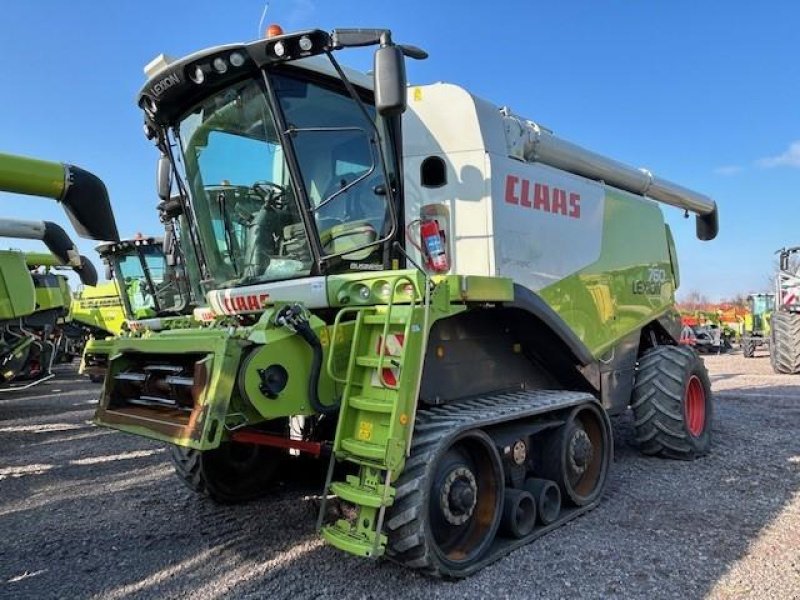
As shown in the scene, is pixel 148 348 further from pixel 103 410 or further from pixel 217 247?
pixel 217 247

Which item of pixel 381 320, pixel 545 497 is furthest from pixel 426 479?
pixel 545 497

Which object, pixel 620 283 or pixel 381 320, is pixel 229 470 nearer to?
pixel 381 320

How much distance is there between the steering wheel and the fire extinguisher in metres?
0.89

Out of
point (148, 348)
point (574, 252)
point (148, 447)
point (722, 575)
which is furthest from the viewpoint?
point (148, 447)

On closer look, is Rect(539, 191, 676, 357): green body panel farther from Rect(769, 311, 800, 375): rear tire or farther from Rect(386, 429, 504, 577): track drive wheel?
Rect(769, 311, 800, 375): rear tire

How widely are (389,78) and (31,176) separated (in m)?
1.83

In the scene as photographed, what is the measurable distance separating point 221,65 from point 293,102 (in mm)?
449

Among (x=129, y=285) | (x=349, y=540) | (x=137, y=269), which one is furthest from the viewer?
(x=129, y=285)

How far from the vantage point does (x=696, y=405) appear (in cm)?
615

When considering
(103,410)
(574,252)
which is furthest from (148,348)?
(574,252)

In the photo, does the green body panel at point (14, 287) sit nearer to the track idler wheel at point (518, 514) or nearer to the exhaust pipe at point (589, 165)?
the exhaust pipe at point (589, 165)

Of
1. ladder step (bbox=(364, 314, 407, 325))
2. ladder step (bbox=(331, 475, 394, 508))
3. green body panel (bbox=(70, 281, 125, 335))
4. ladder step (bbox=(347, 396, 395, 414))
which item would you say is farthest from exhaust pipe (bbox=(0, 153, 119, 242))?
green body panel (bbox=(70, 281, 125, 335))

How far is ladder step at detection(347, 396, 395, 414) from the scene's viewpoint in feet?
10.3

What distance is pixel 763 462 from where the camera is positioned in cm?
559
